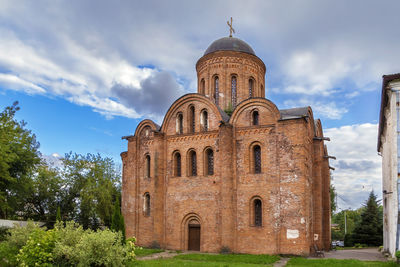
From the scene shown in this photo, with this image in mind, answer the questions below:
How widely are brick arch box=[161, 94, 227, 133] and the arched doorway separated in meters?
5.90

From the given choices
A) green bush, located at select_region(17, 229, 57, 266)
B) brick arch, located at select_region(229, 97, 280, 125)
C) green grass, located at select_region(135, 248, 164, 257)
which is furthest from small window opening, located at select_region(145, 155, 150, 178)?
green bush, located at select_region(17, 229, 57, 266)

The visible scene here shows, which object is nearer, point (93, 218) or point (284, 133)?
point (284, 133)

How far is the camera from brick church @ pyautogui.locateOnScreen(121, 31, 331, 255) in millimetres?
18172

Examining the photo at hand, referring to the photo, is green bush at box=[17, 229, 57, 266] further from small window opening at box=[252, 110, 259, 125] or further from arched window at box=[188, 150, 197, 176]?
small window opening at box=[252, 110, 259, 125]

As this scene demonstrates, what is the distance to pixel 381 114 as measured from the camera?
18.2 metres

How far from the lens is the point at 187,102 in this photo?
21719 mm

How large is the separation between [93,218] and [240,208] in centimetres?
1554

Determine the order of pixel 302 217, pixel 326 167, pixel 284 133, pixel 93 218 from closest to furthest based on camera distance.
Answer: pixel 302 217, pixel 284 133, pixel 326 167, pixel 93 218

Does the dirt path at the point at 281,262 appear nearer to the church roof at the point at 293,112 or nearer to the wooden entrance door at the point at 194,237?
the wooden entrance door at the point at 194,237

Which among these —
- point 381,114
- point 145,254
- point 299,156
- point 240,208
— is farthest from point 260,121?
point 145,254

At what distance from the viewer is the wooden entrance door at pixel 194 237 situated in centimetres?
2003

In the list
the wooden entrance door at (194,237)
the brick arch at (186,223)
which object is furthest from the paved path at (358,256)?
the brick arch at (186,223)

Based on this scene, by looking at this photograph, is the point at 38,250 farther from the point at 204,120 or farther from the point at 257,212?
the point at 204,120

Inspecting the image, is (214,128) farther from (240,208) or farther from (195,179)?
(240,208)
